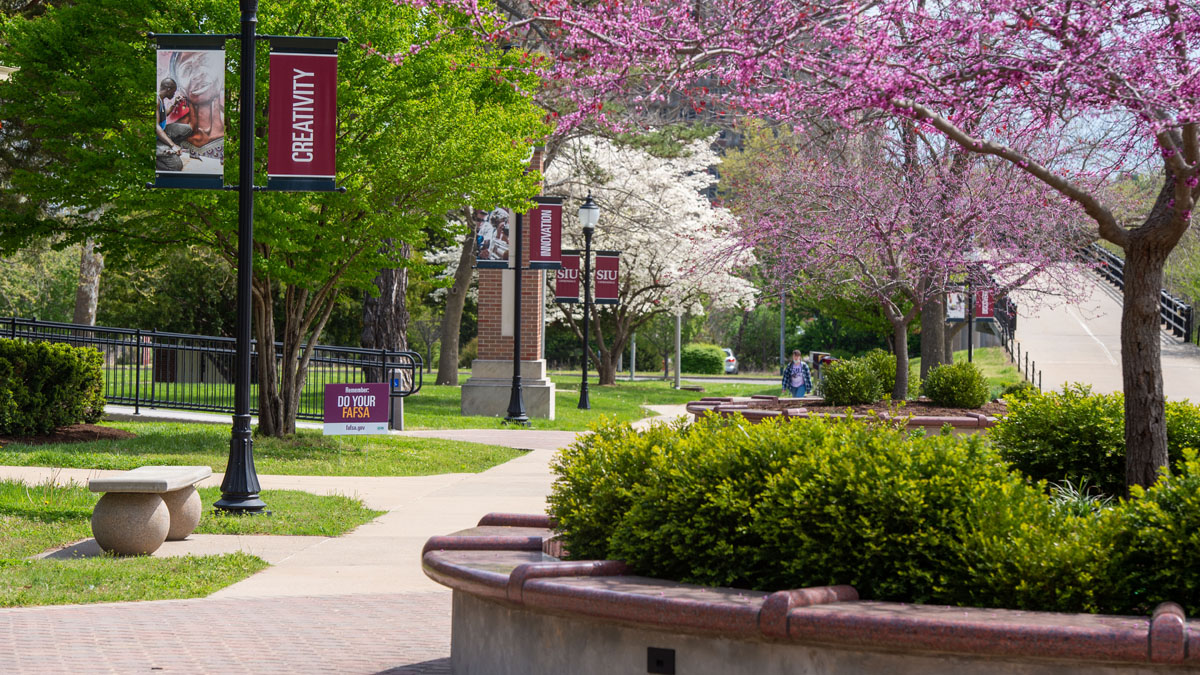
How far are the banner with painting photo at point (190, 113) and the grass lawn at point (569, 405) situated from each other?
20.8ft

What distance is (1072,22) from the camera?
6680mm

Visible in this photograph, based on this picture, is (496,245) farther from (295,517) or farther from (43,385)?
(295,517)

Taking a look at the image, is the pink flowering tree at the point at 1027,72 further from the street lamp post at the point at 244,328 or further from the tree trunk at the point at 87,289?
the tree trunk at the point at 87,289

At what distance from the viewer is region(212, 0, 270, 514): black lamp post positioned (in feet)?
36.9

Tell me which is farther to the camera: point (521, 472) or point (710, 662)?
point (521, 472)

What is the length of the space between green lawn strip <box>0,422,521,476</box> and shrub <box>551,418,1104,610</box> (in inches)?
413

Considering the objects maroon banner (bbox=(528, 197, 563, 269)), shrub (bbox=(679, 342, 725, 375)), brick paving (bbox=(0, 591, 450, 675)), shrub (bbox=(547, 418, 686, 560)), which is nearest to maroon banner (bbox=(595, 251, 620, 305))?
maroon banner (bbox=(528, 197, 563, 269))

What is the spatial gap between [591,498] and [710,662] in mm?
1358

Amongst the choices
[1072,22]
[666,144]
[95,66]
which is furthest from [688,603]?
[666,144]

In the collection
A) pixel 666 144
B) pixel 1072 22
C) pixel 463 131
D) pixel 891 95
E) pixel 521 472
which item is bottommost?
pixel 521 472

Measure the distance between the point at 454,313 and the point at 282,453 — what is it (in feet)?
74.8

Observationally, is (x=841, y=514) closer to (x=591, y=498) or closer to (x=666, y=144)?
(x=591, y=498)

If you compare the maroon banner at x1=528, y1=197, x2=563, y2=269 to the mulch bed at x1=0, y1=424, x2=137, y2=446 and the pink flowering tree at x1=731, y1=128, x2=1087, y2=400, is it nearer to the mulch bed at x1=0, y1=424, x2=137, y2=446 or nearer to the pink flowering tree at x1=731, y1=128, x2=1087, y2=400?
the pink flowering tree at x1=731, y1=128, x2=1087, y2=400

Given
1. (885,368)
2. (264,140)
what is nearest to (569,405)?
(885,368)
